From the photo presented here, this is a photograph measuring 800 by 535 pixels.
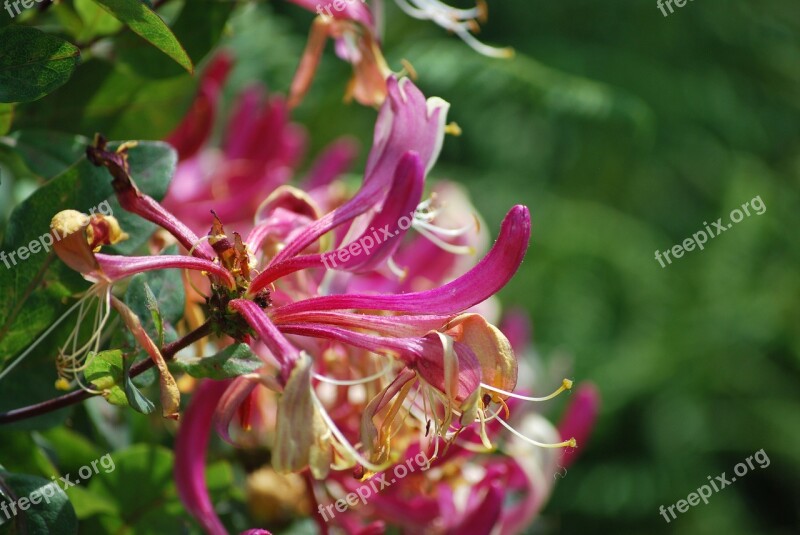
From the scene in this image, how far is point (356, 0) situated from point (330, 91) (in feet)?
2.73

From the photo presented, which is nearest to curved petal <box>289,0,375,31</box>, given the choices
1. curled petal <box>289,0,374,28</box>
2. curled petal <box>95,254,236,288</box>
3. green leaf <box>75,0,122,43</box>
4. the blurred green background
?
curled petal <box>289,0,374,28</box>

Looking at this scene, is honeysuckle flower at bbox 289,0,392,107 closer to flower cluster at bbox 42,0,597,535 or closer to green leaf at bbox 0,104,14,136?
flower cluster at bbox 42,0,597,535

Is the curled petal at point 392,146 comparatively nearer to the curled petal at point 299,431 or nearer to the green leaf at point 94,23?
the curled petal at point 299,431

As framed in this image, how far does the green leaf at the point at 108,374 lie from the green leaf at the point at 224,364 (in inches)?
0.9

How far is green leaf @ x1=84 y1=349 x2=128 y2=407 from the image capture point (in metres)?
0.36

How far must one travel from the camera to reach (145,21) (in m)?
0.39

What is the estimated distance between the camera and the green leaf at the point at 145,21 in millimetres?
385

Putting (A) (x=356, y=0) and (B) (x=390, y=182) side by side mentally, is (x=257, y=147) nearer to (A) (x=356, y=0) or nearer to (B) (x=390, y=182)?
(A) (x=356, y=0)

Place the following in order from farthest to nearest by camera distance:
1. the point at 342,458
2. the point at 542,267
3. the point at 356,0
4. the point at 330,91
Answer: the point at 542,267
the point at 330,91
the point at 356,0
the point at 342,458

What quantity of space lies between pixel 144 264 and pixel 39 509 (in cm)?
12

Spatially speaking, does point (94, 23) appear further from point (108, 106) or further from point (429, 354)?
point (429, 354)

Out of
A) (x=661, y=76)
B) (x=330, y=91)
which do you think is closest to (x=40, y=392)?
(x=330, y=91)

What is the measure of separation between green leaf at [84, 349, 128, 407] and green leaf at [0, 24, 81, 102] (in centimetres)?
11

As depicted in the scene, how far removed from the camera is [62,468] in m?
0.55
